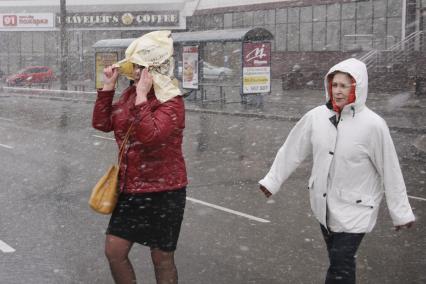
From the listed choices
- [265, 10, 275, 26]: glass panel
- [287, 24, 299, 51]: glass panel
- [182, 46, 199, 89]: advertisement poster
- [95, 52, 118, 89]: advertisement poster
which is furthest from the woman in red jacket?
[265, 10, 275, 26]: glass panel

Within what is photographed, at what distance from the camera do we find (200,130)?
55.2ft

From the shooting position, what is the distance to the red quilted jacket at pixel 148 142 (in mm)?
3766

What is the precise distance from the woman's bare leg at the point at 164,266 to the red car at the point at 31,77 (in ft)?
131

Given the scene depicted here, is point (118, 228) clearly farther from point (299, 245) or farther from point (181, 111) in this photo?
point (299, 245)

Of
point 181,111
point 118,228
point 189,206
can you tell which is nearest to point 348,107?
point 181,111

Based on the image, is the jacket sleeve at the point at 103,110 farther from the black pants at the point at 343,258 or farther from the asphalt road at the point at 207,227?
the asphalt road at the point at 207,227

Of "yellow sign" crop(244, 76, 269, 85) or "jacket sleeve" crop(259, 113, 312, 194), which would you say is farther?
"yellow sign" crop(244, 76, 269, 85)

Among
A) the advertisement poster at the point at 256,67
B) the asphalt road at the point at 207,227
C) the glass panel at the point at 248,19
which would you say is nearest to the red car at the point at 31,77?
the glass panel at the point at 248,19

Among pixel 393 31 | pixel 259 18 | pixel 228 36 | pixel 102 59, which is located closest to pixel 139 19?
pixel 259 18

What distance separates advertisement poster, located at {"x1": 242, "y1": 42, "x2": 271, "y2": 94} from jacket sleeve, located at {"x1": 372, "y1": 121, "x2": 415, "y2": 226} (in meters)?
19.2

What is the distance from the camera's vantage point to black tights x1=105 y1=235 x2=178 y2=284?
154 inches

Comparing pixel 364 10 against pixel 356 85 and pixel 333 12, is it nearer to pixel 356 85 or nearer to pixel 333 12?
pixel 333 12

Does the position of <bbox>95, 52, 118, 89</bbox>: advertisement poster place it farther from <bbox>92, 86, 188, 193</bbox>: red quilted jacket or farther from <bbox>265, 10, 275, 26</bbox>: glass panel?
<bbox>92, 86, 188, 193</bbox>: red quilted jacket

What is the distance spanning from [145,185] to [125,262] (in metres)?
0.48
